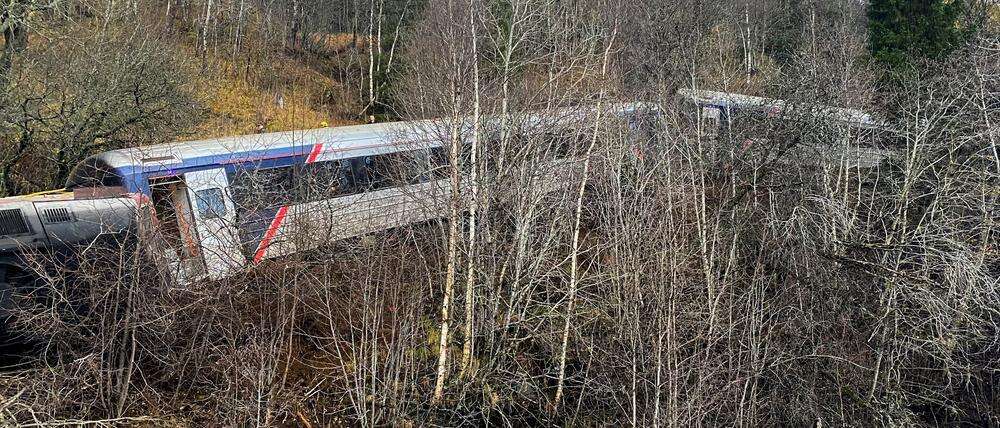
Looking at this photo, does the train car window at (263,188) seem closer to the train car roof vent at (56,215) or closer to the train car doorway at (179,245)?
the train car doorway at (179,245)

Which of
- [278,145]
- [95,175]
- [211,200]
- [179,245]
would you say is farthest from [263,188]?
[95,175]

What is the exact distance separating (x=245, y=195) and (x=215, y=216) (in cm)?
51

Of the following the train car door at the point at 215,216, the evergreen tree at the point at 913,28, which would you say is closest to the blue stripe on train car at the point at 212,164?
the train car door at the point at 215,216

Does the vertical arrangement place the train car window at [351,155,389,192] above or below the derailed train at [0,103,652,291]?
below

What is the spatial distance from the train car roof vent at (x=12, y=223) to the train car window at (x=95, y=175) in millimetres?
1124

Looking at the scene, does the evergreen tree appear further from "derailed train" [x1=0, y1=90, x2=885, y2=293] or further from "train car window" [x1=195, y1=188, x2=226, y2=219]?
"train car window" [x1=195, y1=188, x2=226, y2=219]

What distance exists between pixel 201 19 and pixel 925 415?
26799 mm

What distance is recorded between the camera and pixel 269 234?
9.57 m

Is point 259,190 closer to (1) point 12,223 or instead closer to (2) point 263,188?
(2) point 263,188

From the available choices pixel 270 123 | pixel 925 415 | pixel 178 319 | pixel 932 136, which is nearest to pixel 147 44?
pixel 270 123

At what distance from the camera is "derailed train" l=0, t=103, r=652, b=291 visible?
8.56m

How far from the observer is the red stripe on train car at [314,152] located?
12.1 meters

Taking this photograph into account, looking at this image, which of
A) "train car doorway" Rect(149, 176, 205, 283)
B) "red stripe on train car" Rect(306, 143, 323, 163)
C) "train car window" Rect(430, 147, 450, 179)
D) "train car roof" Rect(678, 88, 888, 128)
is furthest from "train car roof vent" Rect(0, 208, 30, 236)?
"train car roof" Rect(678, 88, 888, 128)

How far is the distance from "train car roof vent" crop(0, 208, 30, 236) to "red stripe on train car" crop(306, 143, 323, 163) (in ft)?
14.0
